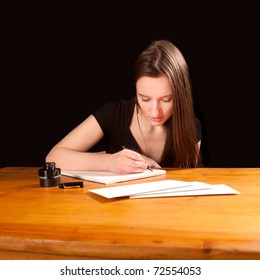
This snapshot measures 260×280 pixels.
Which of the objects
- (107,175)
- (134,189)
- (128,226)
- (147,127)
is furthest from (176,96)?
(128,226)

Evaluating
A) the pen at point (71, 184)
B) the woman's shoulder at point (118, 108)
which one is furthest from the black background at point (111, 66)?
the pen at point (71, 184)

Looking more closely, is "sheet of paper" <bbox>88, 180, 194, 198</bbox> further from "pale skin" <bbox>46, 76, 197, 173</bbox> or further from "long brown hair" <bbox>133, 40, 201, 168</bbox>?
"long brown hair" <bbox>133, 40, 201, 168</bbox>

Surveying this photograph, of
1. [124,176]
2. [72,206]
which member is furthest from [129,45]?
[72,206]

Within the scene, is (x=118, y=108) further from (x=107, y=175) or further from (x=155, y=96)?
(x=107, y=175)

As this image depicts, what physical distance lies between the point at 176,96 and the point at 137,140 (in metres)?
0.47

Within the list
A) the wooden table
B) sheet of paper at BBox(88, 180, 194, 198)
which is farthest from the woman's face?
the wooden table

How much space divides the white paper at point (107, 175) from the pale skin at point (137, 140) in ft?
0.17

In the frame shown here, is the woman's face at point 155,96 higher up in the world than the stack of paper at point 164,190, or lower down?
higher up

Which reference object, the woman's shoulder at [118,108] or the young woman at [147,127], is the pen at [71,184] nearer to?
the young woman at [147,127]

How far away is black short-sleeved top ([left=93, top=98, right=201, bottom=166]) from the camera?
2572 millimetres

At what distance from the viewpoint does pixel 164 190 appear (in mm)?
1552

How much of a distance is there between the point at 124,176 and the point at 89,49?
141 centimetres

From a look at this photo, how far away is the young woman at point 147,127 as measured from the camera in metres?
2.14

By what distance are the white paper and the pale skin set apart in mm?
51
